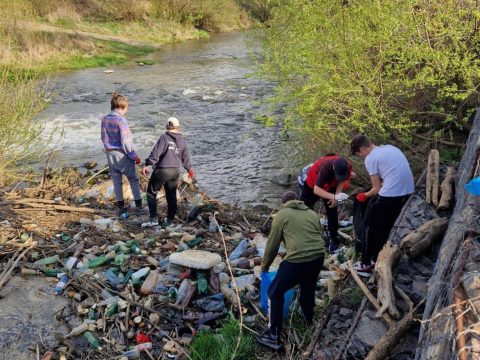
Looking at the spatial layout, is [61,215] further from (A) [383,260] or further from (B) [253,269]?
(A) [383,260]

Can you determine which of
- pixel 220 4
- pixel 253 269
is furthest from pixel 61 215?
pixel 220 4

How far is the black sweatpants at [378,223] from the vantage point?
5102 millimetres

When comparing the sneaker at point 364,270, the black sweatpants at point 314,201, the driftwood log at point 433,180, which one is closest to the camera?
the sneaker at point 364,270

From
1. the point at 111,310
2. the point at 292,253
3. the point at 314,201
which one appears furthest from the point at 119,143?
the point at 292,253

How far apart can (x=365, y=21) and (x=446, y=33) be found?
1.21 metres

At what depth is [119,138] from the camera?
22.8ft

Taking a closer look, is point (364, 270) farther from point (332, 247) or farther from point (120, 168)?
point (120, 168)

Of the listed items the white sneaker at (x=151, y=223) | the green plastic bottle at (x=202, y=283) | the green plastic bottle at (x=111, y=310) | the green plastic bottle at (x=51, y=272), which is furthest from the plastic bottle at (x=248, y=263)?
the green plastic bottle at (x=51, y=272)

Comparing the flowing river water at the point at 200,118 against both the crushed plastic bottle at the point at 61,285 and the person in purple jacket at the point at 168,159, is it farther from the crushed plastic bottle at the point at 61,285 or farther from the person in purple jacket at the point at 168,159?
the crushed plastic bottle at the point at 61,285

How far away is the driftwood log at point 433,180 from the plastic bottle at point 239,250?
2.43 m

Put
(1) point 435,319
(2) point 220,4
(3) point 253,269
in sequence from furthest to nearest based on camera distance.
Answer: (2) point 220,4 → (3) point 253,269 → (1) point 435,319

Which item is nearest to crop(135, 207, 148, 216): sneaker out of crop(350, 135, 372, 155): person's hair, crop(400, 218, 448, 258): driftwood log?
crop(350, 135, 372, 155): person's hair

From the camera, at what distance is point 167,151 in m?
6.66

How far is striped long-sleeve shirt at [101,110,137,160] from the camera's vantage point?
680cm
